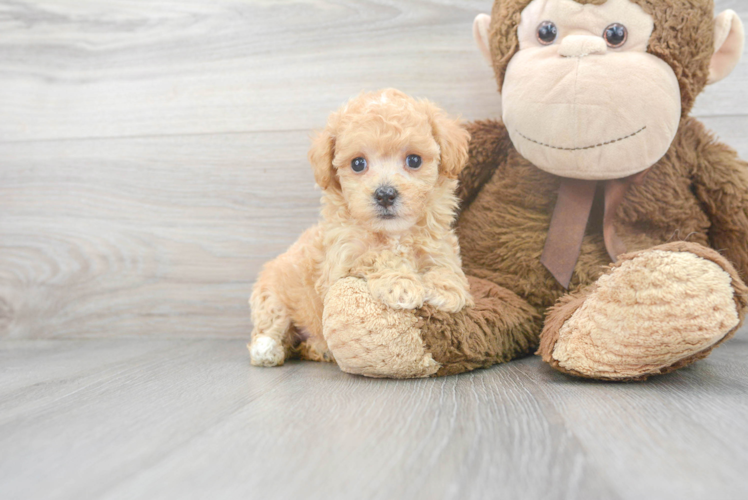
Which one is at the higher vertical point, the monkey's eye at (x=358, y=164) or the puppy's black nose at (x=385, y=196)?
the monkey's eye at (x=358, y=164)

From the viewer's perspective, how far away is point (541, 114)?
3.08ft

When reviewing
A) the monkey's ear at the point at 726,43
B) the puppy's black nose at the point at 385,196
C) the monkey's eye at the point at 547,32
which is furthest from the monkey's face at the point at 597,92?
the puppy's black nose at the point at 385,196

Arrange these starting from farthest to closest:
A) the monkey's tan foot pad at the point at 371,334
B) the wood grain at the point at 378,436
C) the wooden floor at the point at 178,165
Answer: the wooden floor at the point at 178,165
the monkey's tan foot pad at the point at 371,334
the wood grain at the point at 378,436

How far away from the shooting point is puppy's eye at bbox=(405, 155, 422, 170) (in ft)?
2.95

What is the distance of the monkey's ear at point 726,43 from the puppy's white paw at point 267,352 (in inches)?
36.5

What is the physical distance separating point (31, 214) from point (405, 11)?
1.10m

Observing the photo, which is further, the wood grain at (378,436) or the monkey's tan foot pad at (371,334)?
the monkey's tan foot pad at (371,334)

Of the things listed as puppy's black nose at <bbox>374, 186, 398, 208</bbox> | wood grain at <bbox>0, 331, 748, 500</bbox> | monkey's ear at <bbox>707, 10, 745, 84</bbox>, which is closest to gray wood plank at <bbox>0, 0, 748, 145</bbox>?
monkey's ear at <bbox>707, 10, 745, 84</bbox>

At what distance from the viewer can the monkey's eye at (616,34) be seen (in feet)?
3.01

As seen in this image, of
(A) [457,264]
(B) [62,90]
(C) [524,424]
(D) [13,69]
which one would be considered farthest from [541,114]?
(D) [13,69]

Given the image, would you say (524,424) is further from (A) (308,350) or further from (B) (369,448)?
(A) (308,350)

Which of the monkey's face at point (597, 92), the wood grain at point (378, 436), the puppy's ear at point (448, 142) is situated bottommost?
the wood grain at point (378, 436)

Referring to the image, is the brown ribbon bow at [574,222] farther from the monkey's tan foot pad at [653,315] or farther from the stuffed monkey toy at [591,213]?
the monkey's tan foot pad at [653,315]

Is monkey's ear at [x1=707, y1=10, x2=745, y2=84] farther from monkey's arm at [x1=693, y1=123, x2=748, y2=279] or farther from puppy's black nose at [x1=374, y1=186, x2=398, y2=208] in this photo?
puppy's black nose at [x1=374, y1=186, x2=398, y2=208]
